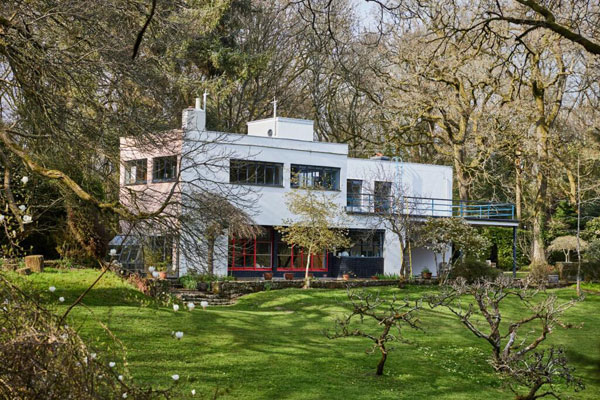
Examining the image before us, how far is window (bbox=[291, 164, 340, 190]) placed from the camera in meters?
34.4

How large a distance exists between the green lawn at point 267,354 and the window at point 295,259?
1348 cm

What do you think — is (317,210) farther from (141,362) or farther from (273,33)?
(141,362)

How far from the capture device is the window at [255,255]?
3350cm

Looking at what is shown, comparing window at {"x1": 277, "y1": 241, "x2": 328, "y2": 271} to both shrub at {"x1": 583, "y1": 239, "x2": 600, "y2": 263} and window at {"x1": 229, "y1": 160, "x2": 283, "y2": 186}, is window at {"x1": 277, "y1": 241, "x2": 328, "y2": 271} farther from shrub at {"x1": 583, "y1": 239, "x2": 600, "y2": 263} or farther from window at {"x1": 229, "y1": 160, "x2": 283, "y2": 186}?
shrub at {"x1": 583, "y1": 239, "x2": 600, "y2": 263}

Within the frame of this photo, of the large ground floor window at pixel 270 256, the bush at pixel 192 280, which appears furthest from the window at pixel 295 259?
the bush at pixel 192 280

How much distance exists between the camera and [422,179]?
38594 mm

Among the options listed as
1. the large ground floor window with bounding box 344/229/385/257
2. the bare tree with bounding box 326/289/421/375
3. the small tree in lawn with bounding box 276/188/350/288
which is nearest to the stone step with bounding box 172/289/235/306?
the small tree in lawn with bounding box 276/188/350/288

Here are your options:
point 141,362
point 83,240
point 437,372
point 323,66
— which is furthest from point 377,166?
point 141,362

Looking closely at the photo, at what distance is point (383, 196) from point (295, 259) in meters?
5.35

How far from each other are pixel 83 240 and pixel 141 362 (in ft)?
33.2

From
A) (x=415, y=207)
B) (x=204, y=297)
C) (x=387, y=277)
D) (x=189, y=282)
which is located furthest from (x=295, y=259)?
(x=204, y=297)

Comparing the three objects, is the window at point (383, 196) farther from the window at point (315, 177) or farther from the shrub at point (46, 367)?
the shrub at point (46, 367)

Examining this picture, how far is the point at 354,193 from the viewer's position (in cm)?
3672

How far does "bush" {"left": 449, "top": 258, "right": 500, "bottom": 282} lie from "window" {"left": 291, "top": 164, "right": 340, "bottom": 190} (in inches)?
279
